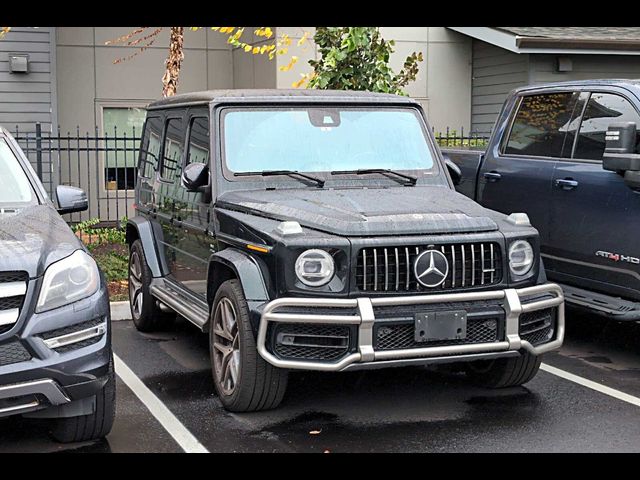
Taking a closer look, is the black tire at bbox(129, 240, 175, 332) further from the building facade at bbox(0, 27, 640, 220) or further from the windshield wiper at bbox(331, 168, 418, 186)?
the building facade at bbox(0, 27, 640, 220)

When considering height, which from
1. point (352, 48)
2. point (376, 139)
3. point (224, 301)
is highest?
point (352, 48)

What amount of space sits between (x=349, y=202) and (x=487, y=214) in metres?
0.86

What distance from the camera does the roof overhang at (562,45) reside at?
13.8 m

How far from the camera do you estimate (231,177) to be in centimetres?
608

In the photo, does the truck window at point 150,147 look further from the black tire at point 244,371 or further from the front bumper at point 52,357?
the front bumper at point 52,357

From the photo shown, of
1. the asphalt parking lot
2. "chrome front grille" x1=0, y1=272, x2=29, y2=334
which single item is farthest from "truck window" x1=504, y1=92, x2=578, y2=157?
"chrome front grille" x1=0, y1=272, x2=29, y2=334

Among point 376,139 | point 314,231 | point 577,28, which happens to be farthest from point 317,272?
point 577,28

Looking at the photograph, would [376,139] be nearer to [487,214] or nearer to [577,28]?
[487,214]

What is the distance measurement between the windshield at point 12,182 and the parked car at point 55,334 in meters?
0.70

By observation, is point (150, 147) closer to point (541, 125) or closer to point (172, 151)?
point (172, 151)

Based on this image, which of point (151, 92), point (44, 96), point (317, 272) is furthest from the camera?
point (151, 92)

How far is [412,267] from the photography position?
201 inches

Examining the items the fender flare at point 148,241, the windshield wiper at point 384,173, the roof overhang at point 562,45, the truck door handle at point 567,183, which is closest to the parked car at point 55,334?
the windshield wiper at point 384,173

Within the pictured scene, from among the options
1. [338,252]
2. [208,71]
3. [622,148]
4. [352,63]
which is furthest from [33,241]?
[208,71]
